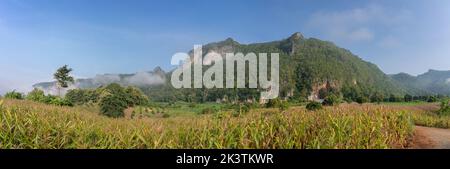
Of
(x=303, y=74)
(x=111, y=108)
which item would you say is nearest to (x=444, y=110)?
(x=111, y=108)

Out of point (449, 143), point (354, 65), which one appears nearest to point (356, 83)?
point (354, 65)

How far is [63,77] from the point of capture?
4766 centimetres

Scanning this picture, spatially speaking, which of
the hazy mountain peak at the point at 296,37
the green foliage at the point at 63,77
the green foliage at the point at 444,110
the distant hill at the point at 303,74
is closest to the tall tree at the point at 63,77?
the green foliage at the point at 63,77

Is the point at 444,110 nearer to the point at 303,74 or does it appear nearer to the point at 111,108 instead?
the point at 111,108

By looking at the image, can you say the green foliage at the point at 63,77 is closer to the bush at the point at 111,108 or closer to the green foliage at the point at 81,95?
the green foliage at the point at 81,95

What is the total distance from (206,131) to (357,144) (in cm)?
270

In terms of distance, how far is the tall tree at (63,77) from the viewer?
47000 millimetres

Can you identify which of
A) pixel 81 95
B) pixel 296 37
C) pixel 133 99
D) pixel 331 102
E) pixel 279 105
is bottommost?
pixel 81 95

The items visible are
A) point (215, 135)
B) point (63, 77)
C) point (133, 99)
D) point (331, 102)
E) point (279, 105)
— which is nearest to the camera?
point (215, 135)

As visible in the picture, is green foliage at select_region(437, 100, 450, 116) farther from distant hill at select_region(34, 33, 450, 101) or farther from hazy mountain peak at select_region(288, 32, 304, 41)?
hazy mountain peak at select_region(288, 32, 304, 41)

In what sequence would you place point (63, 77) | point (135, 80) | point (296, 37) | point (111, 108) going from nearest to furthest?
point (111, 108) < point (63, 77) < point (135, 80) < point (296, 37)

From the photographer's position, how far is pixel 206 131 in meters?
6.75

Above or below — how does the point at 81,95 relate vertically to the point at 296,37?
below
